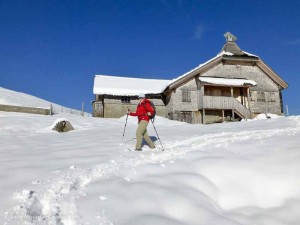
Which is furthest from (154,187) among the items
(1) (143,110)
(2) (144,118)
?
(1) (143,110)

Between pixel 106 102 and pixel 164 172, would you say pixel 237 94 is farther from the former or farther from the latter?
pixel 164 172

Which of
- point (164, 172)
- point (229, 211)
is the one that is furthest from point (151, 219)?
point (164, 172)

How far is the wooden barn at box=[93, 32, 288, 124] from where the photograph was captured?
27938mm

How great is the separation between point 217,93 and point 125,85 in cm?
888

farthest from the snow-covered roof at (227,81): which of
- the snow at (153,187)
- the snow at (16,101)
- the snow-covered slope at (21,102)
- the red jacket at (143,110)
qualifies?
the snow at (16,101)

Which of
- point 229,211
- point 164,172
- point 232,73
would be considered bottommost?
point 229,211

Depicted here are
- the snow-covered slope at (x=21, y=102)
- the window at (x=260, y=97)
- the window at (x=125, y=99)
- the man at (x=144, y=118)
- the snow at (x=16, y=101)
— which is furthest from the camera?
the snow at (x=16, y=101)

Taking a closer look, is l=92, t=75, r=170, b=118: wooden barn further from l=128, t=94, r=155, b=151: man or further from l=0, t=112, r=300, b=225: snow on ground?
l=0, t=112, r=300, b=225: snow on ground

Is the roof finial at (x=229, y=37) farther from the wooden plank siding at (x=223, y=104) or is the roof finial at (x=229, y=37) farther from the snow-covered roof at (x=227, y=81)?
the wooden plank siding at (x=223, y=104)

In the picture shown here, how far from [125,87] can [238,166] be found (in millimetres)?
24934

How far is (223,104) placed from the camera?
90.3 ft

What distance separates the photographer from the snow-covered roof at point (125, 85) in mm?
29250

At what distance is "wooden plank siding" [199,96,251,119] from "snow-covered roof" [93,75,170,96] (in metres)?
4.12

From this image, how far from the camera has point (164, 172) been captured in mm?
5527
